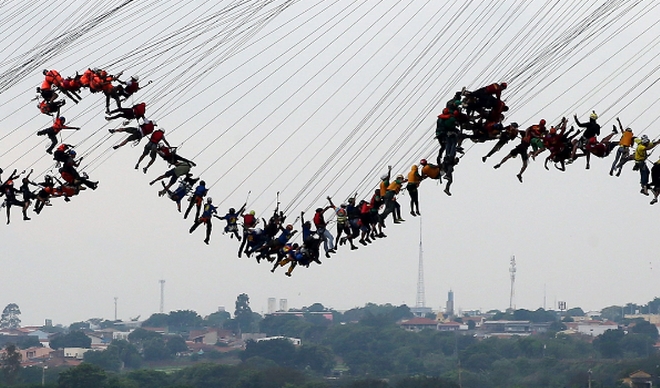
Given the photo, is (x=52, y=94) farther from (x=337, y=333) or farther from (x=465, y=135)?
(x=337, y=333)

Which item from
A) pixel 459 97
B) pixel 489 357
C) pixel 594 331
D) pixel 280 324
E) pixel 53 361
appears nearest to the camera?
pixel 459 97

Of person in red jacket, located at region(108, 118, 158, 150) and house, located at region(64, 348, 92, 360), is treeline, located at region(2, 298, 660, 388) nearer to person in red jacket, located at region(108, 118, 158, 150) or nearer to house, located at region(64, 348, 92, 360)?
house, located at region(64, 348, 92, 360)

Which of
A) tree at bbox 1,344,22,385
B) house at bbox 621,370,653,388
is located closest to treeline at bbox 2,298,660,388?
tree at bbox 1,344,22,385

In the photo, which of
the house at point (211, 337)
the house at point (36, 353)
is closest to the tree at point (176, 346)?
the house at point (36, 353)

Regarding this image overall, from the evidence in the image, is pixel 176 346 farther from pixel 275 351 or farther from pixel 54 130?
pixel 54 130

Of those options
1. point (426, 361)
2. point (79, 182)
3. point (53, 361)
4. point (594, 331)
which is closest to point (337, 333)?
A: point (426, 361)
